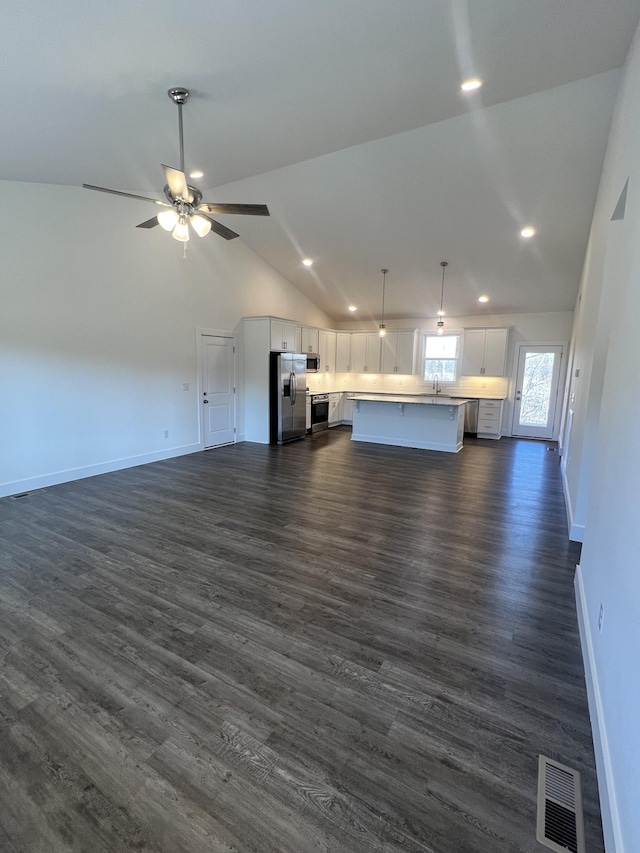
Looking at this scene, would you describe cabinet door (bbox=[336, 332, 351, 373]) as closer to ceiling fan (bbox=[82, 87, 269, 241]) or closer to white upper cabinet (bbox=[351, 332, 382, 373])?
white upper cabinet (bbox=[351, 332, 382, 373])

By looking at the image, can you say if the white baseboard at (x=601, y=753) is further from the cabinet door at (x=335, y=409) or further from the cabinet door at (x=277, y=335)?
the cabinet door at (x=335, y=409)

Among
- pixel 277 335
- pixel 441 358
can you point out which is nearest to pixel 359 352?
pixel 441 358

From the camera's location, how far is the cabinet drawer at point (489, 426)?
8812mm

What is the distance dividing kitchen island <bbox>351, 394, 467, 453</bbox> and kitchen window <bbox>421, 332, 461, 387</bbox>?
1.93 m

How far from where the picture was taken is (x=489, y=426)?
888 cm

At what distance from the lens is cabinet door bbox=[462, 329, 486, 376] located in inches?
355

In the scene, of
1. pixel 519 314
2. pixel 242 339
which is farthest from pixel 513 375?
pixel 242 339

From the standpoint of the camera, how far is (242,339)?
7.68m

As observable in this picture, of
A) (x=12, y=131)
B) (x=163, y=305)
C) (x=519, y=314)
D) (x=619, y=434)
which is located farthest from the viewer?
(x=519, y=314)

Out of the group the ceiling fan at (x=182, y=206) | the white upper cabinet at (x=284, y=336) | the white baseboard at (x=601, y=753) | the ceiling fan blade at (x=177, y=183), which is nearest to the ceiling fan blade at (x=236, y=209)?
the ceiling fan at (x=182, y=206)

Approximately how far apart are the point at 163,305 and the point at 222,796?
5.90 metres

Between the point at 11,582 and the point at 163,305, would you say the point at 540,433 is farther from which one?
the point at 11,582

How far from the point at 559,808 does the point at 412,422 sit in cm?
646

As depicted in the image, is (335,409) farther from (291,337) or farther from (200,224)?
(200,224)
